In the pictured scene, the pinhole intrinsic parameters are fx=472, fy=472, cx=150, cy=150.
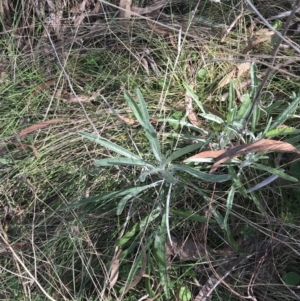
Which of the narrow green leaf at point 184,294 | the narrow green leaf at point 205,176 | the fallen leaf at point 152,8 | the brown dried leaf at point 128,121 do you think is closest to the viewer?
the narrow green leaf at point 205,176

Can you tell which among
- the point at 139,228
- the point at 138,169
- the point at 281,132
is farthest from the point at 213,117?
the point at 139,228

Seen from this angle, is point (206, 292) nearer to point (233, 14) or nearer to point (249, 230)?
point (249, 230)

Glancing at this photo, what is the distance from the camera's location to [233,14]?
188cm

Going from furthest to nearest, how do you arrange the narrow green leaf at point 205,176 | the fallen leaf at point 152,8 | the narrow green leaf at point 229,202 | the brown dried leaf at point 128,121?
the fallen leaf at point 152,8 < the brown dried leaf at point 128,121 < the narrow green leaf at point 229,202 < the narrow green leaf at point 205,176

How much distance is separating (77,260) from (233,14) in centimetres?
113

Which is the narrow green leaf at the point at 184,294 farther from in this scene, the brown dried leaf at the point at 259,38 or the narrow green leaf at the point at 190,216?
the brown dried leaf at the point at 259,38

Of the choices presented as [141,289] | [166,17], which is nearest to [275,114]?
[166,17]

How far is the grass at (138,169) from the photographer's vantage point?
157 centimetres

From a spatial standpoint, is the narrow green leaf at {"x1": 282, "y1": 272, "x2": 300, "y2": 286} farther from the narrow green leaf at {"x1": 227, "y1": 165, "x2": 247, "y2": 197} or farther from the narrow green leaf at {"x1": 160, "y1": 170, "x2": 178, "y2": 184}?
the narrow green leaf at {"x1": 160, "y1": 170, "x2": 178, "y2": 184}

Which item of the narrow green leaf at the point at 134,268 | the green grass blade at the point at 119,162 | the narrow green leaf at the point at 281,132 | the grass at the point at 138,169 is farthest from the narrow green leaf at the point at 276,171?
the narrow green leaf at the point at 134,268

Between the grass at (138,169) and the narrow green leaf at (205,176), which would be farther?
the grass at (138,169)

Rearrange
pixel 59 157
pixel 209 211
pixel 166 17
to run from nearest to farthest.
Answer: pixel 209 211, pixel 59 157, pixel 166 17

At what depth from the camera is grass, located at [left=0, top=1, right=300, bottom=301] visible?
5.16 feet

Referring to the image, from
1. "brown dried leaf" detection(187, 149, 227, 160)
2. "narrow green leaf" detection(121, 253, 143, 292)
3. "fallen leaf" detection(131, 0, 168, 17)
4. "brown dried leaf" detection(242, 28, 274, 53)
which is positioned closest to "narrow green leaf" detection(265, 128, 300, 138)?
"brown dried leaf" detection(187, 149, 227, 160)
